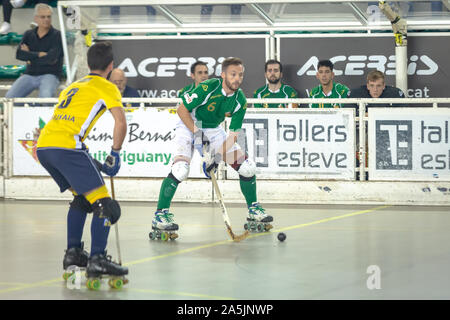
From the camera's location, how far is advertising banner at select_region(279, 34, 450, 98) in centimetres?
1474

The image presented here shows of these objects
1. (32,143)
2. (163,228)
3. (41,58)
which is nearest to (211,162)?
(163,228)

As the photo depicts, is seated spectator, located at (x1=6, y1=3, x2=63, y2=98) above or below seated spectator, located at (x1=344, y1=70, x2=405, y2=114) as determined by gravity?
above

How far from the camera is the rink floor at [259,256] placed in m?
6.55

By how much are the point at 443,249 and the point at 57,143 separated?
4090 millimetres

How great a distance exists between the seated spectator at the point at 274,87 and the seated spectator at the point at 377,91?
45.0 inches

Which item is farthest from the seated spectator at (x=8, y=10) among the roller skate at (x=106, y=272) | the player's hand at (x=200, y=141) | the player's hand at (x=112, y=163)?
the roller skate at (x=106, y=272)

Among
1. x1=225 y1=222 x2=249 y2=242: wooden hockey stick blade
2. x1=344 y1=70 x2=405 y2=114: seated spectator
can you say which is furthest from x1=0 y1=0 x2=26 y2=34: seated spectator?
x1=225 y1=222 x2=249 y2=242: wooden hockey stick blade

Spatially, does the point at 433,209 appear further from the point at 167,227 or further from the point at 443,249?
the point at 167,227

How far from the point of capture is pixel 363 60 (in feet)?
49.2

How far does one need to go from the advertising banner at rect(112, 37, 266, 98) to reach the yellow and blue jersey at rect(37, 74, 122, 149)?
853 centimetres

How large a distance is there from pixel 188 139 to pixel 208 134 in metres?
0.29

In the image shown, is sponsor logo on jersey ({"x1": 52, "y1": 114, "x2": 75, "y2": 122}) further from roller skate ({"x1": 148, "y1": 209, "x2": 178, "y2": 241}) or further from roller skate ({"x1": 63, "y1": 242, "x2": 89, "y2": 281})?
roller skate ({"x1": 148, "y1": 209, "x2": 178, "y2": 241})
